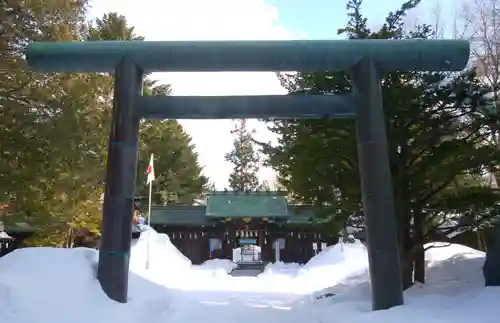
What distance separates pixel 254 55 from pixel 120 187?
368 cm

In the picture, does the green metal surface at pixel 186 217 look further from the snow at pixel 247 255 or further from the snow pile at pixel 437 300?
the snow pile at pixel 437 300

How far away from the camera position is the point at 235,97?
361 inches

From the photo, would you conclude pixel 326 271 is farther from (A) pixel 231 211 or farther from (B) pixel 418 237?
(B) pixel 418 237

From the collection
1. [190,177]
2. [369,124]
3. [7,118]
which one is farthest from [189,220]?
[369,124]

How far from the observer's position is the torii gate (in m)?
8.42

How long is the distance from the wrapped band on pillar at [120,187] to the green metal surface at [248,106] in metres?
0.38

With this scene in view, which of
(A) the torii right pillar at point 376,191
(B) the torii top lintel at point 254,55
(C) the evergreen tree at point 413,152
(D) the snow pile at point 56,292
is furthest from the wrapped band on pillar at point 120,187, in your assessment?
(A) the torii right pillar at point 376,191

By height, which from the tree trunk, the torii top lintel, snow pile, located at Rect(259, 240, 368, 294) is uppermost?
the torii top lintel

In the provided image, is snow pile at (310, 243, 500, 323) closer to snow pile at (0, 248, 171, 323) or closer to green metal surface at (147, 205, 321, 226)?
snow pile at (0, 248, 171, 323)

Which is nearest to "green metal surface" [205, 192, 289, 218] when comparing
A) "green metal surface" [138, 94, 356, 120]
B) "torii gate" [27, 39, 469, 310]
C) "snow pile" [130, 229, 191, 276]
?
"snow pile" [130, 229, 191, 276]

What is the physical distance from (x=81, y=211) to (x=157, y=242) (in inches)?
285

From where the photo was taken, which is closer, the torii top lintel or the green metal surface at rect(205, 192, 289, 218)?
the torii top lintel

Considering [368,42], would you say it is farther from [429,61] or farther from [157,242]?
[157,242]

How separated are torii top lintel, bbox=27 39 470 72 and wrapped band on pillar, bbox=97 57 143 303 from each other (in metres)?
0.49
